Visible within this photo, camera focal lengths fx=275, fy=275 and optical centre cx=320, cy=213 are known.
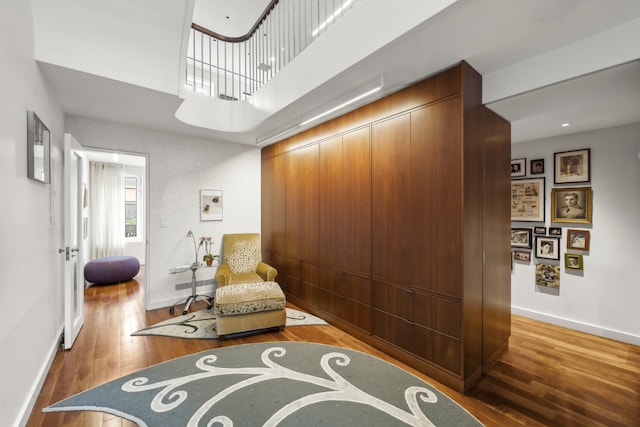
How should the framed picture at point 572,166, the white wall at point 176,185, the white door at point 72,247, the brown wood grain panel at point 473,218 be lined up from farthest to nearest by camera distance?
the white wall at point 176,185, the framed picture at point 572,166, the white door at point 72,247, the brown wood grain panel at point 473,218

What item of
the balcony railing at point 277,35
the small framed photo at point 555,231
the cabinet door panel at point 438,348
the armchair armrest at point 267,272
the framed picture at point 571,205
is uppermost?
the balcony railing at point 277,35

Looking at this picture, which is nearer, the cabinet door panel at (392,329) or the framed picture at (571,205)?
the cabinet door panel at (392,329)

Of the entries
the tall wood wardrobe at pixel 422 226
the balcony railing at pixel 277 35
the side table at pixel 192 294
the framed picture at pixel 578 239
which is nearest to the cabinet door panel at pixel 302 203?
the tall wood wardrobe at pixel 422 226

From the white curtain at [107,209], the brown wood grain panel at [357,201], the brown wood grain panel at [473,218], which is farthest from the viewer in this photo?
the white curtain at [107,209]

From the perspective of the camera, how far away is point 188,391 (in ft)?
7.18

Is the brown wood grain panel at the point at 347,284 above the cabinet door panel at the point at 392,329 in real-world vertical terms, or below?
above

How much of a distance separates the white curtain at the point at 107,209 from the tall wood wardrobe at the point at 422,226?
5830mm

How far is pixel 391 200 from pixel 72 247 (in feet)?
11.6

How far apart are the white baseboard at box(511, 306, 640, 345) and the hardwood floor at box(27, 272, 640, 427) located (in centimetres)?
10

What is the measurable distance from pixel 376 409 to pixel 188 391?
147 cm

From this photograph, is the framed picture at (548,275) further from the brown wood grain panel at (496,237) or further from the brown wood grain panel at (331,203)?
the brown wood grain panel at (331,203)

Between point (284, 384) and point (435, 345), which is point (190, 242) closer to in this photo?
point (284, 384)

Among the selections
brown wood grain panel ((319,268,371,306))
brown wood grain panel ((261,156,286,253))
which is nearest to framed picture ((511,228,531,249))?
brown wood grain panel ((319,268,371,306))

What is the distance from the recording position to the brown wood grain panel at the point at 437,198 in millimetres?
2285
